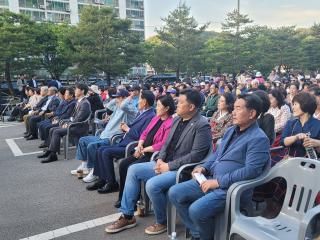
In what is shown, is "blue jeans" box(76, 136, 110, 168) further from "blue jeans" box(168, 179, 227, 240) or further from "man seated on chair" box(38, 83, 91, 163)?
"blue jeans" box(168, 179, 227, 240)

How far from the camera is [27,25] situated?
2033 cm

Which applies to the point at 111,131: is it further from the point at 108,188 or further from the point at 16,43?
the point at 16,43

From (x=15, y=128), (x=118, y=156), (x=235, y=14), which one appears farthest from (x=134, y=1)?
(x=118, y=156)

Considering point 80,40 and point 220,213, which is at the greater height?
point 80,40

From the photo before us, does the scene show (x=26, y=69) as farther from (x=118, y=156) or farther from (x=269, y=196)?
(x=269, y=196)

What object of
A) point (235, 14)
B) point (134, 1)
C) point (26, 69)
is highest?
point (134, 1)

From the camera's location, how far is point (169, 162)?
343 centimetres

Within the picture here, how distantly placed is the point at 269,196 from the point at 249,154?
662mm

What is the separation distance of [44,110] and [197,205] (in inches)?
250

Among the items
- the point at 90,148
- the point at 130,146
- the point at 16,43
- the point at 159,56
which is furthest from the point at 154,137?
the point at 159,56

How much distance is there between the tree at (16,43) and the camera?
18391 millimetres

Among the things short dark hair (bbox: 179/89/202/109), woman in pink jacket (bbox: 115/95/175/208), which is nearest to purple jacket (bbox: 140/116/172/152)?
woman in pink jacket (bbox: 115/95/175/208)

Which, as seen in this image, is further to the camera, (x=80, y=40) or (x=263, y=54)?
(x=263, y=54)

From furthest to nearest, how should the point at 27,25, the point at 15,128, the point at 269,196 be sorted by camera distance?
the point at 27,25
the point at 15,128
the point at 269,196
